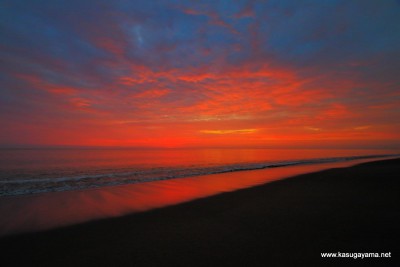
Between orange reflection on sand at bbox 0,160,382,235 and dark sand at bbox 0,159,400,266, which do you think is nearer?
dark sand at bbox 0,159,400,266

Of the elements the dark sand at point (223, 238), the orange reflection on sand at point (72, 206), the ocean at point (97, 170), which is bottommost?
the dark sand at point (223, 238)

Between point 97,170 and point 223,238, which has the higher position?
point 97,170

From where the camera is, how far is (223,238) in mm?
5980

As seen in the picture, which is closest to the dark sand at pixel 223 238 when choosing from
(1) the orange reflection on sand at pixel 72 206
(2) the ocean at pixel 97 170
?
(1) the orange reflection on sand at pixel 72 206

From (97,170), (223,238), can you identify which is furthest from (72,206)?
(97,170)

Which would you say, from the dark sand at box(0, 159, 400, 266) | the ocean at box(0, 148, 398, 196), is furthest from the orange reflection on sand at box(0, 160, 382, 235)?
the ocean at box(0, 148, 398, 196)

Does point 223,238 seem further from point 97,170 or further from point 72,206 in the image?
point 97,170

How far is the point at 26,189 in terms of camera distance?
14.0 meters

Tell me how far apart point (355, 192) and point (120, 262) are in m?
12.6

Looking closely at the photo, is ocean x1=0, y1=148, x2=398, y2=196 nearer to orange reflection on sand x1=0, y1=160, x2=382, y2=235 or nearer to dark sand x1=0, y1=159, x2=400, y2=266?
orange reflection on sand x1=0, y1=160, x2=382, y2=235

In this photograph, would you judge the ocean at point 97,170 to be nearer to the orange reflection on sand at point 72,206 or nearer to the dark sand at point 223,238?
the orange reflection on sand at point 72,206

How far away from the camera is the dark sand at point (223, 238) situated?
490cm

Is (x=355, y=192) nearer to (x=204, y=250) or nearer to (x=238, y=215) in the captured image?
(x=238, y=215)

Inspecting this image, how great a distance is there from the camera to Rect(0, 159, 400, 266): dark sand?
4898 millimetres
